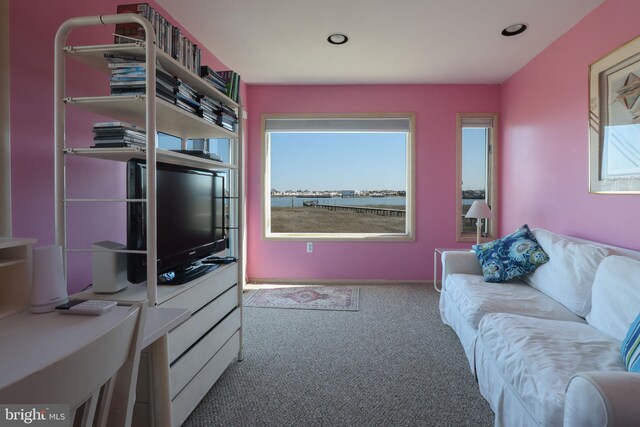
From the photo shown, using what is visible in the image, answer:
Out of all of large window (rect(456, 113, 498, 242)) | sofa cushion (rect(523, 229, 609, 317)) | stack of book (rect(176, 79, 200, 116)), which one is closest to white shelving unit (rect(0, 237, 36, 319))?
stack of book (rect(176, 79, 200, 116))

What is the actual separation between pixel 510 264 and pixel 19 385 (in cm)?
→ 276

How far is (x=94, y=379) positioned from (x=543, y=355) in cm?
156

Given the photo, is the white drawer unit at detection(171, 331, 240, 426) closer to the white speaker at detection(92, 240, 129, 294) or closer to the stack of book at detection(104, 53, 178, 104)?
the white speaker at detection(92, 240, 129, 294)

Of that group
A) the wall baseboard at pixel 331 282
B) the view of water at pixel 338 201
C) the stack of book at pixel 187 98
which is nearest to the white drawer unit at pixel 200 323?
the stack of book at pixel 187 98

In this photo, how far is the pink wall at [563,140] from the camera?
2.09 m

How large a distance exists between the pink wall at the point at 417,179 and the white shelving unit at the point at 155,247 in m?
2.00

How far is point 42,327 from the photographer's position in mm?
988

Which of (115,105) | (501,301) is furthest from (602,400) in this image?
(115,105)

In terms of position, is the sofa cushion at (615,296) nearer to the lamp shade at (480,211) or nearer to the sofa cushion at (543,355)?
the sofa cushion at (543,355)

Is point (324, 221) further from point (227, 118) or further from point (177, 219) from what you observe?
point (177, 219)

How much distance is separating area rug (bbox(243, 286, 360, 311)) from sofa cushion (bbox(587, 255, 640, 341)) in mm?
1877

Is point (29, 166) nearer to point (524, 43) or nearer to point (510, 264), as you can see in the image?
point (510, 264)

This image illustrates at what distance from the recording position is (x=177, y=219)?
1717 mm

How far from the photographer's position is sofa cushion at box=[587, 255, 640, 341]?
57.2 inches
